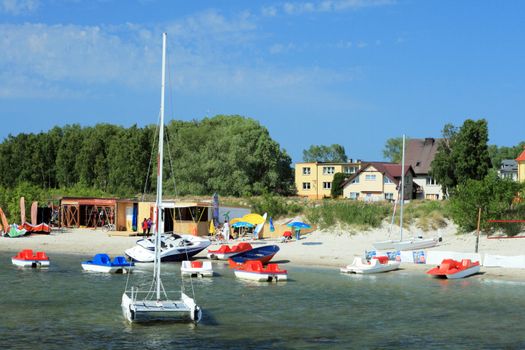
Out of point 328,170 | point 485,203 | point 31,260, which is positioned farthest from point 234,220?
point 328,170

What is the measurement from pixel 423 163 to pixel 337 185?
46.9 ft

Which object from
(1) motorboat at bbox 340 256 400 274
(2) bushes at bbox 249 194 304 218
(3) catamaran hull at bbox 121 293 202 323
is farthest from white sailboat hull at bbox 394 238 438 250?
(3) catamaran hull at bbox 121 293 202 323

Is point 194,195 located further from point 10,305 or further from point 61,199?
point 10,305

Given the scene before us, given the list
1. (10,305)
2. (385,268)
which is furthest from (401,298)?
(10,305)

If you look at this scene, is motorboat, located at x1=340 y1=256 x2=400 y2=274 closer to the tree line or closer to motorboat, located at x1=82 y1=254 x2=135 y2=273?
motorboat, located at x1=82 y1=254 x2=135 y2=273

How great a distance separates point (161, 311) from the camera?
2745cm

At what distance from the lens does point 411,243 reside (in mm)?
56312

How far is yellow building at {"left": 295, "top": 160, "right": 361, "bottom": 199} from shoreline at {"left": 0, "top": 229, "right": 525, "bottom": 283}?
6161cm

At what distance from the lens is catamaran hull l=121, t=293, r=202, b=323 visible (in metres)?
27.5

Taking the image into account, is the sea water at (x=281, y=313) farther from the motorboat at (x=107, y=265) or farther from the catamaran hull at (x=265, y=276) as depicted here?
the motorboat at (x=107, y=265)

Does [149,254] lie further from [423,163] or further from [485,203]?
[423,163]

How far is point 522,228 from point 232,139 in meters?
54.0

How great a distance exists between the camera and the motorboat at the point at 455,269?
146 feet

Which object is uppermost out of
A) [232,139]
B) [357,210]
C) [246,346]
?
[232,139]
